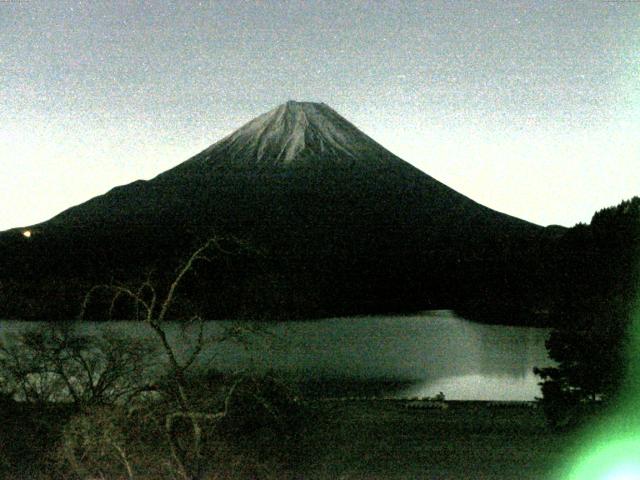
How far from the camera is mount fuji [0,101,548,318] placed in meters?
70.9

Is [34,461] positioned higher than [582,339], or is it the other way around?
[582,339]

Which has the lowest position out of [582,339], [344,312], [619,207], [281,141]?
[344,312]

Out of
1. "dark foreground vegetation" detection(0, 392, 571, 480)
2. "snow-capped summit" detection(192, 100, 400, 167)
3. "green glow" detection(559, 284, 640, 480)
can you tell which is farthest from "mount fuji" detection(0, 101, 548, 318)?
"green glow" detection(559, 284, 640, 480)

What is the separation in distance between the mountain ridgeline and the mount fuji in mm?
187

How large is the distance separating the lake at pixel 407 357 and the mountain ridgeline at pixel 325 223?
16.1m

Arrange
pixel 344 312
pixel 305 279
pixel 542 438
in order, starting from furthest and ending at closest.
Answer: pixel 305 279 → pixel 344 312 → pixel 542 438

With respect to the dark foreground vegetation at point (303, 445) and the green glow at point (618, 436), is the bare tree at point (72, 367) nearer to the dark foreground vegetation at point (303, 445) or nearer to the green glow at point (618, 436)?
the dark foreground vegetation at point (303, 445)

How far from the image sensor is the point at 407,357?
30.7m

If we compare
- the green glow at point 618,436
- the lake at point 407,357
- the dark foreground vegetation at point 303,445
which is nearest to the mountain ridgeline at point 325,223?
the lake at point 407,357

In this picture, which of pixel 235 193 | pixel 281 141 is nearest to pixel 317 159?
pixel 281 141

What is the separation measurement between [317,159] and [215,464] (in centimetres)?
10077

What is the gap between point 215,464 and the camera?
7633mm

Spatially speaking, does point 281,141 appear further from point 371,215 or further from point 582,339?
point 582,339

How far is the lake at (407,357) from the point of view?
2077cm
